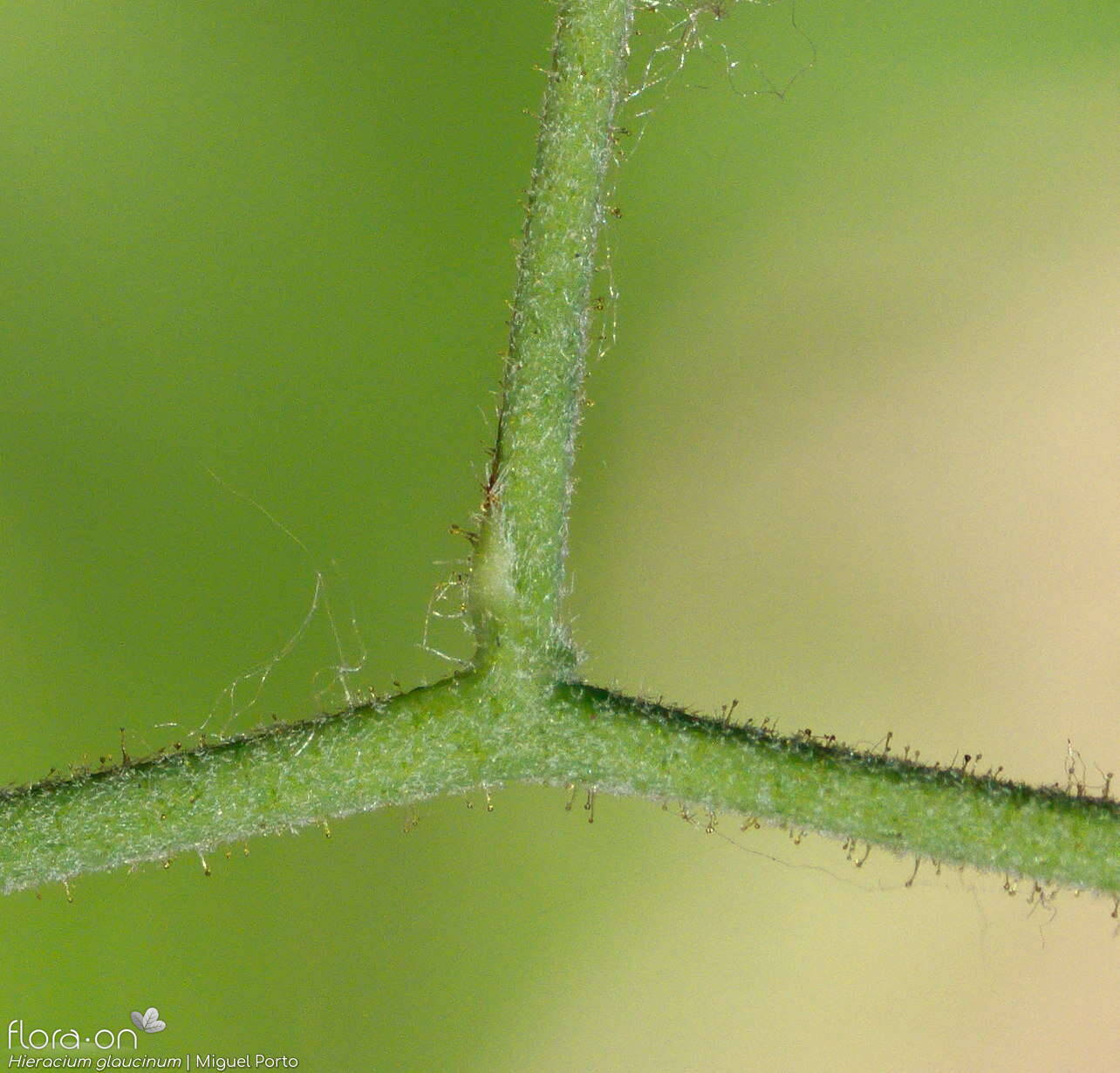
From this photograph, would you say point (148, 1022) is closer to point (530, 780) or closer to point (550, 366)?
point (530, 780)

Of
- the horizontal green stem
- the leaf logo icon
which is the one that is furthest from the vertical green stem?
the leaf logo icon

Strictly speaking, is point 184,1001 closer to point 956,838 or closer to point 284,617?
point 284,617

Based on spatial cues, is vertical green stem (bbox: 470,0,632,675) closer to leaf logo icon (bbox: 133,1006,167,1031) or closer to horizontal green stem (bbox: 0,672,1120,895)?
horizontal green stem (bbox: 0,672,1120,895)

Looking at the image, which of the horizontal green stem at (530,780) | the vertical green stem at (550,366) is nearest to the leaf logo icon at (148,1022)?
the horizontal green stem at (530,780)

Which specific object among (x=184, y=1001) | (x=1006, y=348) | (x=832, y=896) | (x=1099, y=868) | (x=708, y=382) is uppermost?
(x=1006, y=348)

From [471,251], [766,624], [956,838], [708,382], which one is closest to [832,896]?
[766,624]

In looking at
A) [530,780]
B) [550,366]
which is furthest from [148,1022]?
[550,366]
